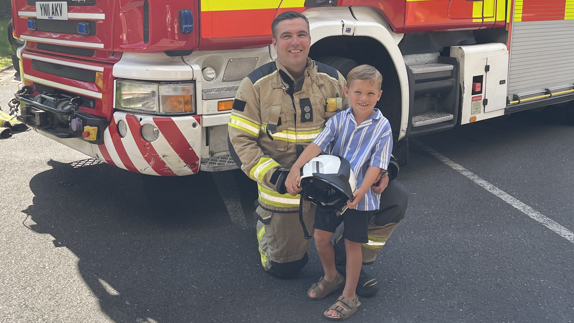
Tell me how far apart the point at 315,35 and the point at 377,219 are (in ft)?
4.47

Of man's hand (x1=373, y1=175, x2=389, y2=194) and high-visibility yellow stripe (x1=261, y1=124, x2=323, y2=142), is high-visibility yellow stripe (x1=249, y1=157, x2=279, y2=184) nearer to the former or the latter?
high-visibility yellow stripe (x1=261, y1=124, x2=323, y2=142)

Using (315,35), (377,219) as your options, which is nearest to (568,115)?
(315,35)

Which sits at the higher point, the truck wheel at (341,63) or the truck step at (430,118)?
the truck wheel at (341,63)

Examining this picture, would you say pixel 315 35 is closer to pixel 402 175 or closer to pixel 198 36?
pixel 198 36

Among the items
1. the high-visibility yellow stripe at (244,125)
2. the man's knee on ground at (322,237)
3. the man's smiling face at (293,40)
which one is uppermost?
the man's smiling face at (293,40)

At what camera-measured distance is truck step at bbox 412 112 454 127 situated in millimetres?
4660

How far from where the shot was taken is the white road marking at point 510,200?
3.81 m

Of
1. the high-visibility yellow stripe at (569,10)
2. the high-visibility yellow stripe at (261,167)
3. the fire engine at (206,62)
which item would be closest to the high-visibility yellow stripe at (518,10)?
the fire engine at (206,62)

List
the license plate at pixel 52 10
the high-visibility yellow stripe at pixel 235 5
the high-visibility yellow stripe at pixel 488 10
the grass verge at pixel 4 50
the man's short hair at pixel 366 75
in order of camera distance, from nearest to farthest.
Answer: the man's short hair at pixel 366 75
the high-visibility yellow stripe at pixel 235 5
the license plate at pixel 52 10
the high-visibility yellow stripe at pixel 488 10
the grass verge at pixel 4 50

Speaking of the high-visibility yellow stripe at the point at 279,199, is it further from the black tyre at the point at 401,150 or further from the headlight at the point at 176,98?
the black tyre at the point at 401,150

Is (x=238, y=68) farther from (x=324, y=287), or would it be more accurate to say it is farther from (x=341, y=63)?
(x=324, y=287)

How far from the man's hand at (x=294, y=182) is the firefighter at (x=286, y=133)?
0.30ft

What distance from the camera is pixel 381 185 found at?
9.20 ft

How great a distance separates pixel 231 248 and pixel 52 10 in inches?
76.9
